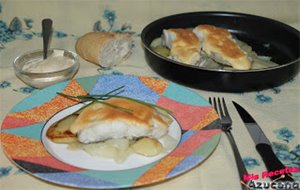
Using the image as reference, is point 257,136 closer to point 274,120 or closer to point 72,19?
point 274,120

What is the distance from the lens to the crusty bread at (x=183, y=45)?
1.29 metres

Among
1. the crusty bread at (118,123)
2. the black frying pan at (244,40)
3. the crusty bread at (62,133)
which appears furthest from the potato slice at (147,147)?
the black frying pan at (244,40)

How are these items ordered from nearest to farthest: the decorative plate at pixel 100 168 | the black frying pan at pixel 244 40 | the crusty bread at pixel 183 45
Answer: the decorative plate at pixel 100 168 < the black frying pan at pixel 244 40 < the crusty bread at pixel 183 45

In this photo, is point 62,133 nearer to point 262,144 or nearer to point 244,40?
point 262,144

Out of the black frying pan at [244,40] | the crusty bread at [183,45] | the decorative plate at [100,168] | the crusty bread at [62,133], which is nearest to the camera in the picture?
the decorative plate at [100,168]

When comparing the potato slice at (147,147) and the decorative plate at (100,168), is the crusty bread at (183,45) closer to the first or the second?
the decorative plate at (100,168)

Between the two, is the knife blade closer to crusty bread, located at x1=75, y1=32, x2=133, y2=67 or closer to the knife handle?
the knife handle

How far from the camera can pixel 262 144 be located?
1.00m

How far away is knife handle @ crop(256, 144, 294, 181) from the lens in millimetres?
898

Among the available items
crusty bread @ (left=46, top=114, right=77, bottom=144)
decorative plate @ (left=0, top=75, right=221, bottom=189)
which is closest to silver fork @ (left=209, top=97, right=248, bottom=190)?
decorative plate @ (left=0, top=75, right=221, bottom=189)

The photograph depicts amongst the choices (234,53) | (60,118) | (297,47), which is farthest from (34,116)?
(297,47)

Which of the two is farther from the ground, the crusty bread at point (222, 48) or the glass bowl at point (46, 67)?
the crusty bread at point (222, 48)

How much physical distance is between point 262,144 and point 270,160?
2.6 inches

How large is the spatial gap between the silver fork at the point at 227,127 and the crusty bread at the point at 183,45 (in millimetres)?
160
